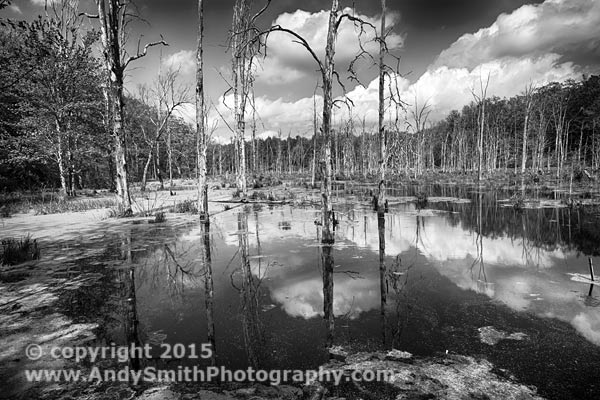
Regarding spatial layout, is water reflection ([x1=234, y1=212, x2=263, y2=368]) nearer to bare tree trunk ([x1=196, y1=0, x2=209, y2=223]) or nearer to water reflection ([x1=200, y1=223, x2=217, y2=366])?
water reflection ([x1=200, y1=223, x2=217, y2=366])

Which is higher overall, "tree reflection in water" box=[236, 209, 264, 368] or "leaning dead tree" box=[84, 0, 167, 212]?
"leaning dead tree" box=[84, 0, 167, 212]

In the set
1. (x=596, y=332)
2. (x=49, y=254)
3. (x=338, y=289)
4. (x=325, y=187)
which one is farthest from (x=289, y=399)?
(x=49, y=254)

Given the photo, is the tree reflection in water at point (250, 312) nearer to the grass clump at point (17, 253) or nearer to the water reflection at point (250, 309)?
the water reflection at point (250, 309)

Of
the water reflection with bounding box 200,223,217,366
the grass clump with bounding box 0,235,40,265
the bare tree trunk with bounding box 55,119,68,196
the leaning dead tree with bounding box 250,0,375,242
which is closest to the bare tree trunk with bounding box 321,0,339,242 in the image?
the leaning dead tree with bounding box 250,0,375,242

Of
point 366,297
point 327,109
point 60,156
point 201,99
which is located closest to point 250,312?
point 366,297

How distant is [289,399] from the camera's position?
275 centimetres

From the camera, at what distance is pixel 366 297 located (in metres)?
5.18

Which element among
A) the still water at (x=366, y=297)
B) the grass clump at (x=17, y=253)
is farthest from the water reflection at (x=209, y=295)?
the grass clump at (x=17, y=253)

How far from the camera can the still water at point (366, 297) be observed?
361 cm

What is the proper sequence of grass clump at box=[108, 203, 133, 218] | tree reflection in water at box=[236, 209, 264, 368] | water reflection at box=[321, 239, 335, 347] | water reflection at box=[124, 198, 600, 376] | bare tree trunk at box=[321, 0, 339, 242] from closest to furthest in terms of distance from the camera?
tree reflection in water at box=[236, 209, 264, 368], water reflection at box=[124, 198, 600, 376], water reflection at box=[321, 239, 335, 347], bare tree trunk at box=[321, 0, 339, 242], grass clump at box=[108, 203, 133, 218]

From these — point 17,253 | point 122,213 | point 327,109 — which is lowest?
point 17,253

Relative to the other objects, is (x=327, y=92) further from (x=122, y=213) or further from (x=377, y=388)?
(x=122, y=213)

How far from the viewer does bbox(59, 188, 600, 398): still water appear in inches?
142

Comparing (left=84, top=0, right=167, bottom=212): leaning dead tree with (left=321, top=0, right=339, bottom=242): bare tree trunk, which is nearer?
(left=321, top=0, right=339, bottom=242): bare tree trunk
